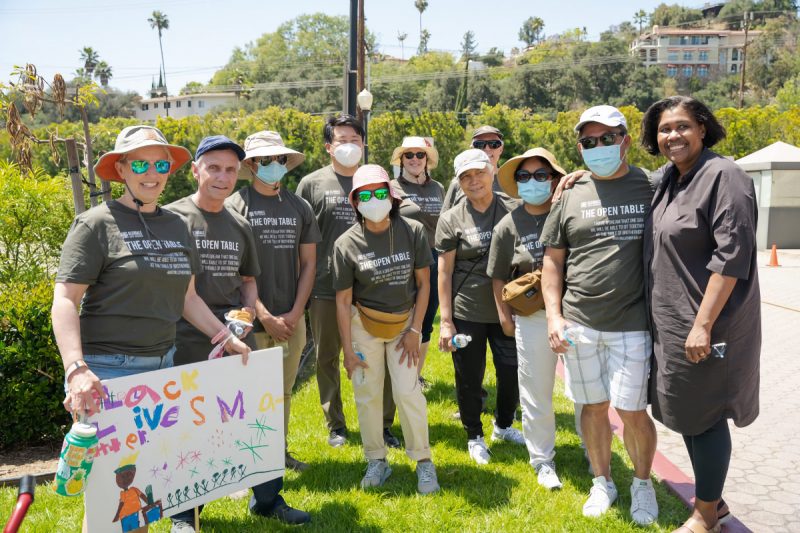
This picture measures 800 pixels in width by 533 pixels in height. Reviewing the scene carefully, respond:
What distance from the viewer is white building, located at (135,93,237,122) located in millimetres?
101312

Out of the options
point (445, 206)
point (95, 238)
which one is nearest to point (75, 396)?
point (95, 238)

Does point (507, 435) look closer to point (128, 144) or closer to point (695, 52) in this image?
point (128, 144)

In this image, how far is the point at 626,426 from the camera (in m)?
3.86

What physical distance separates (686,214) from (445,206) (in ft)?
8.39

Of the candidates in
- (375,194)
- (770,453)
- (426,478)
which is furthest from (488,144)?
(770,453)

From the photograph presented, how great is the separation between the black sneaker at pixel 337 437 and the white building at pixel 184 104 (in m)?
98.7

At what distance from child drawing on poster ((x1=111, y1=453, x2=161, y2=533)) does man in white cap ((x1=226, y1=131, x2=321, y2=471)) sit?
4.82 ft

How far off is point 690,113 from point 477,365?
2.30 meters

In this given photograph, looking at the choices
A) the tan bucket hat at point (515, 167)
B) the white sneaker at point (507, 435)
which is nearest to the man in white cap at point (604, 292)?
the tan bucket hat at point (515, 167)

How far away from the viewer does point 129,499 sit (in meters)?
2.95

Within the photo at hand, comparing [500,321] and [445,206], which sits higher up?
[445,206]

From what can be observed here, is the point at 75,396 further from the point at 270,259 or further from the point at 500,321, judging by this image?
the point at 500,321

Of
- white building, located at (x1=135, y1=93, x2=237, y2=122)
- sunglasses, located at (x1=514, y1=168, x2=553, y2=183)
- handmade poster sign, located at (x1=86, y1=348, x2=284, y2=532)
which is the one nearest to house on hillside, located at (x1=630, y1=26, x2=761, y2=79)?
white building, located at (x1=135, y1=93, x2=237, y2=122)

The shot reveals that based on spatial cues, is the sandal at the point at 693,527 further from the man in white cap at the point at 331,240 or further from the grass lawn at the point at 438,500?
the man in white cap at the point at 331,240
